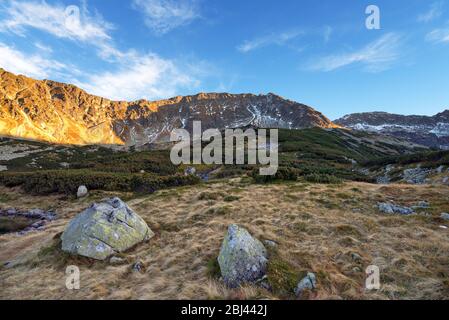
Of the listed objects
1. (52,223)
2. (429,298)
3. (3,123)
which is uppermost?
(3,123)

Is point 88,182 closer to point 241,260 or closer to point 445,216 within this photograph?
point 241,260

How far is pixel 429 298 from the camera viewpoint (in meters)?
7.55

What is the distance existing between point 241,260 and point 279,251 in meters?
2.01

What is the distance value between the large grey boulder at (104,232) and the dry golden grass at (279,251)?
47cm

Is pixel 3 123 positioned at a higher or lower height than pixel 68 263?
higher

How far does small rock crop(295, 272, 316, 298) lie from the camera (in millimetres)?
7936

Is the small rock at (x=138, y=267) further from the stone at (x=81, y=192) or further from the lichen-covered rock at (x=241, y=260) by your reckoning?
the stone at (x=81, y=192)

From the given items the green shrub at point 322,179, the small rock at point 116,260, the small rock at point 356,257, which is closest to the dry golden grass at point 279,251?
the small rock at point 356,257

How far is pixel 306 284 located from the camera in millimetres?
8078

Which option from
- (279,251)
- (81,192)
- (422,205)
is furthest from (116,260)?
(81,192)

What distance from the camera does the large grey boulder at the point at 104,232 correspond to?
1167cm

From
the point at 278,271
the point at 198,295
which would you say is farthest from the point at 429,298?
the point at 198,295
